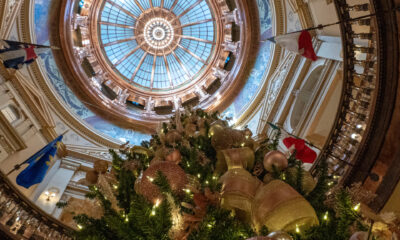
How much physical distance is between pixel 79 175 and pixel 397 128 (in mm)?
10376

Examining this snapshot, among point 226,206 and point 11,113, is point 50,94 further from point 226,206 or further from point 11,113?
point 226,206

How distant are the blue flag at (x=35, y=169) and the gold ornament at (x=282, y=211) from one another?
716cm

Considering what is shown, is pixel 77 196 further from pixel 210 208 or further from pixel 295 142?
pixel 210 208

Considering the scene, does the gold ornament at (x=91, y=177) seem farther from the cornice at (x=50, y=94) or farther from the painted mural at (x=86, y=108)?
the cornice at (x=50, y=94)

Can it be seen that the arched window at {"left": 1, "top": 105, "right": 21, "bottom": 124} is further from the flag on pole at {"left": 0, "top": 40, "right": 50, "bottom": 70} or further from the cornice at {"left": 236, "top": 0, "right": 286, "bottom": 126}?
the cornice at {"left": 236, "top": 0, "right": 286, "bottom": 126}

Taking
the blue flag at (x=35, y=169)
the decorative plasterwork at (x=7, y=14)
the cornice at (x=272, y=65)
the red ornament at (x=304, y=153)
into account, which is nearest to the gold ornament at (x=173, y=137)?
the red ornament at (x=304, y=153)

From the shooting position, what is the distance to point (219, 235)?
1840mm

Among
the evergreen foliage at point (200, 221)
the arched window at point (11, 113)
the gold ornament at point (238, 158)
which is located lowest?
the arched window at point (11, 113)

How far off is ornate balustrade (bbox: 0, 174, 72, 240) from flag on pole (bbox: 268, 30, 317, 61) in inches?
270

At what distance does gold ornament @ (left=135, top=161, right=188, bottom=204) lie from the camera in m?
2.40

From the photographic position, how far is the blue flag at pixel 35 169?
696 centimetres

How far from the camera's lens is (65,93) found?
12.8 m

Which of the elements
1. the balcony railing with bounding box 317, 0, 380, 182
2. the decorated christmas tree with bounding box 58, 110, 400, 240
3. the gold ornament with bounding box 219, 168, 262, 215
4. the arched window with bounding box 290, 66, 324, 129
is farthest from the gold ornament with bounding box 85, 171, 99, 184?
the arched window with bounding box 290, 66, 324, 129

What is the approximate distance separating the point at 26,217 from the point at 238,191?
13.6 ft
